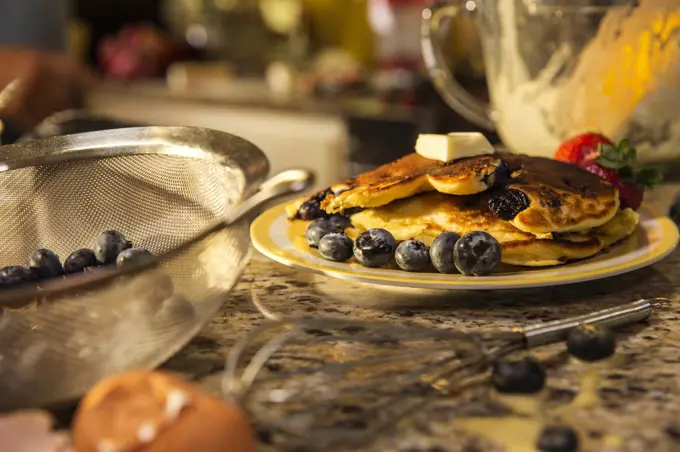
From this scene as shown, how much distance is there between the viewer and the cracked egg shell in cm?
44

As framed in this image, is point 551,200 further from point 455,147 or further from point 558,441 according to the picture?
point 558,441

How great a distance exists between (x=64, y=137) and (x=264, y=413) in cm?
51

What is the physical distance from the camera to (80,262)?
0.74 metres

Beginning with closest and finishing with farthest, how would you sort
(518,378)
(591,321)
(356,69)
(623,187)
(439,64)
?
(518,378) < (591,321) < (623,187) < (439,64) < (356,69)

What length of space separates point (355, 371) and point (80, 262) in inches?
11.8

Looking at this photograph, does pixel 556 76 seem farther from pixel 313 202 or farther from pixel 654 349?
pixel 654 349

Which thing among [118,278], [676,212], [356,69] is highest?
[118,278]

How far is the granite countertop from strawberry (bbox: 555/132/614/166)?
0.59 feet

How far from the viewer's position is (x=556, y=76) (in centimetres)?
126

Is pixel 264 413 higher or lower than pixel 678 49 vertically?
lower

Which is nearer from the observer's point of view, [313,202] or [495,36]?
[313,202]

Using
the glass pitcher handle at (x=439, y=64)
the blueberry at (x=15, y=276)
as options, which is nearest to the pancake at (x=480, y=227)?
the blueberry at (x=15, y=276)

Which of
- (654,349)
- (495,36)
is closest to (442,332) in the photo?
(654,349)

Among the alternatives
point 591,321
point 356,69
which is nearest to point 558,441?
point 591,321
